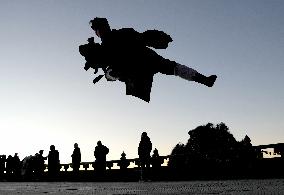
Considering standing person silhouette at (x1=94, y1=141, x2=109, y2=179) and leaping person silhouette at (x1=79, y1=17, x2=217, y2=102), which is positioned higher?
leaping person silhouette at (x1=79, y1=17, x2=217, y2=102)

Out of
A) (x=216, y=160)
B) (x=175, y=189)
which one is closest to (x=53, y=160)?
(x=216, y=160)

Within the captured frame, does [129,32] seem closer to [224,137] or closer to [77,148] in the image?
[77,148]

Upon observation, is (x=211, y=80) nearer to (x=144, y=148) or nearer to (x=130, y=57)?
(x=130, y=57)

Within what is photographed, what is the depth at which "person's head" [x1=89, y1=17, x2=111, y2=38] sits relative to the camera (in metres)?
4.57

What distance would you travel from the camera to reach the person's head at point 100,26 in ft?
15.0

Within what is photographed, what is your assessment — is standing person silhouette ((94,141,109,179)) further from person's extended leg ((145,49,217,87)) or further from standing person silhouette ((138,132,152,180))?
person's extended leg ((145,49,217,87))

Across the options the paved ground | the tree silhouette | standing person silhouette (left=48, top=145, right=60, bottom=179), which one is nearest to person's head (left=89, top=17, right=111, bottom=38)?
the paved ground

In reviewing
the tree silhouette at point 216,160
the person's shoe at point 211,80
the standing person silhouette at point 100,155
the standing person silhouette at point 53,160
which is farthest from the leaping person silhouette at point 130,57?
the standing person silhouette at point 53,160

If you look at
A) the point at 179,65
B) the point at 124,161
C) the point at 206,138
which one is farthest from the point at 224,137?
the point at 179,65

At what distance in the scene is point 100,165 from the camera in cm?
1731

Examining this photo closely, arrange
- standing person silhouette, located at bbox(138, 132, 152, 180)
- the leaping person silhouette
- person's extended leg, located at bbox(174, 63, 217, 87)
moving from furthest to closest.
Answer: standing person silhouette, located at bbox(138, 132, 152, 180), person's extended leg, located at bbox(174, 63, 217, 87), the leaping person silhouette

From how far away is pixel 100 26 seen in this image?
4.60 m

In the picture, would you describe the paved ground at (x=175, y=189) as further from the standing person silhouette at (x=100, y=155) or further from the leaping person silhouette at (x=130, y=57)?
the standing person silhouette at (x=100, y=155)

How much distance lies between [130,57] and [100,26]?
1.86 ft
